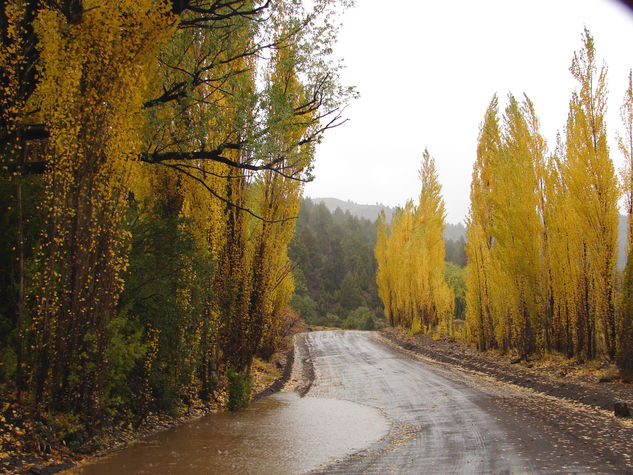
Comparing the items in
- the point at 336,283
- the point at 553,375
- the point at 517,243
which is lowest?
the point at 553,375

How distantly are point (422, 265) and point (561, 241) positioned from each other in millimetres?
13901

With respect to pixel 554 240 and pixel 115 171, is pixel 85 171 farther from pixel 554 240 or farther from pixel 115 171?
pixel 554 240

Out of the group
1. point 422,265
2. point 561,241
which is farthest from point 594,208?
point 422,265

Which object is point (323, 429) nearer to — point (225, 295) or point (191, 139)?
point (225, 295)

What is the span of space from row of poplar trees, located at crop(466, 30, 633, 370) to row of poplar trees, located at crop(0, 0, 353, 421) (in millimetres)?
9155

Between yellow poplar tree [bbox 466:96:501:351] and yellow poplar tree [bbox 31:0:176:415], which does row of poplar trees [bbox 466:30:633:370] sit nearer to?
yellow poplar tree [bbox 466:96:501:351]

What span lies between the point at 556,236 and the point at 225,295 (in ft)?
Result: 33.5

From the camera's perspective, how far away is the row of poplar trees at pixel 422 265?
2684cm

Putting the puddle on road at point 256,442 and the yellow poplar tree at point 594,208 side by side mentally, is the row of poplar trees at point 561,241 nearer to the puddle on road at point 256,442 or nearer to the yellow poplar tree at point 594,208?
the yellow poplar tree at point 594,208

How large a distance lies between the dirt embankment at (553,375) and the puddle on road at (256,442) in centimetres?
410

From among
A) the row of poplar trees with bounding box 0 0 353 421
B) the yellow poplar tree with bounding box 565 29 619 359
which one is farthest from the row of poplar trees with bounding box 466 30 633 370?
A: the row of poplar trees with bounding box 0 0 353 421

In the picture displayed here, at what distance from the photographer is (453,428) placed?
23.5ft

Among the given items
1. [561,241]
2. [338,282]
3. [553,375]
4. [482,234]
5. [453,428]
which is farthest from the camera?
[338,282]

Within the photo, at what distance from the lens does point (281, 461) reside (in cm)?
571
